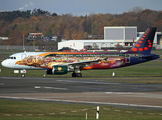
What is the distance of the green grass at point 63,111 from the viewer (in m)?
19.1

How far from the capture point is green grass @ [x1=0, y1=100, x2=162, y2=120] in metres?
19.1

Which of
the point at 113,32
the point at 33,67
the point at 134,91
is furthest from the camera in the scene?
the point at 113,32

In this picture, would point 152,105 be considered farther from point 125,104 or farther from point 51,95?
point 51,95

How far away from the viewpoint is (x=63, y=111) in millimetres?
21234

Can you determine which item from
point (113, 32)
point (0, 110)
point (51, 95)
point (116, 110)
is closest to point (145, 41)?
point (51, 95)

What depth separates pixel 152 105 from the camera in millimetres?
23609

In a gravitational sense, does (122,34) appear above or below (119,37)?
above

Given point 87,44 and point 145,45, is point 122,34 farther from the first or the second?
point 145,45

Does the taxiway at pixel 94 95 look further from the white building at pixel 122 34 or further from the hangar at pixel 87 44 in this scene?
the white building at pixel 122 34

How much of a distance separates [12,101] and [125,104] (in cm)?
918

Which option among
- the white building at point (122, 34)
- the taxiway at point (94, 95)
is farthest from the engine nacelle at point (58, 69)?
the white building at point (122, 34)

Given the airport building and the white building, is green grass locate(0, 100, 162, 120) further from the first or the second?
the white building

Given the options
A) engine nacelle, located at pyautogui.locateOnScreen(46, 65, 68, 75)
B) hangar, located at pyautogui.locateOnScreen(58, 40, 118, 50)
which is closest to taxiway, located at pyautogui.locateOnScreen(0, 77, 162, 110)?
engine nacelle, located at pyautogui.locateOnScreen(46, 65, 68, 75)

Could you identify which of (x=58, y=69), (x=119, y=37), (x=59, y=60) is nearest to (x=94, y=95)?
(x=58, y=69)
